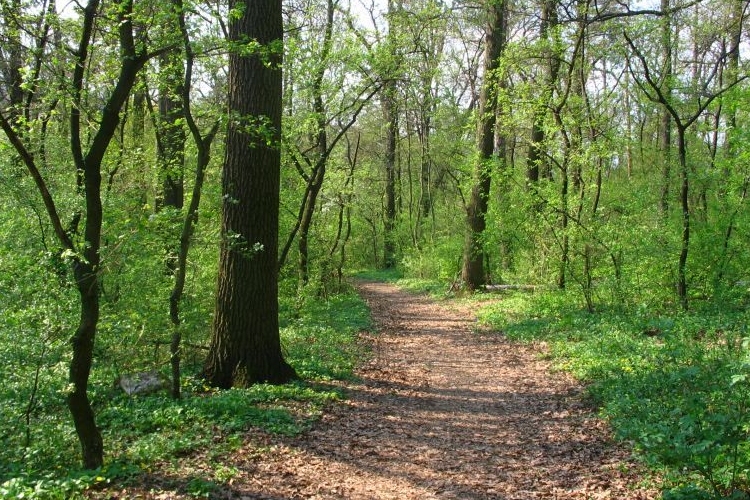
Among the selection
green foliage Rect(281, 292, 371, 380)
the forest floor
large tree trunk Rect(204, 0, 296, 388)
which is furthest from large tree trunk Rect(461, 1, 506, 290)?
large tree trunk Rect(204, 0, 296, 388)

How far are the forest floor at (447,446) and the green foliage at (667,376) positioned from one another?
0.34 meters

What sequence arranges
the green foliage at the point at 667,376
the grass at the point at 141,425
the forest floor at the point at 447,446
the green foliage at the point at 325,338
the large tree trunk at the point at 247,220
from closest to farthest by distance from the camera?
the green foliage at the point at 667,376, the grass at the point at 141,425, the forest floor at the point at 447,446, the large tree trunk at the point at 247,220, the green foliage at the point at 325,338

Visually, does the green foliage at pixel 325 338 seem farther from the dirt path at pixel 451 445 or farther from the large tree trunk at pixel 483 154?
the large tree trunk at pixel 483 154

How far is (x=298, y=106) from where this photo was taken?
14562 mm

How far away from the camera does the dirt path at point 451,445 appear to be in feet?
15.1

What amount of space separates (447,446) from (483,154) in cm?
1214

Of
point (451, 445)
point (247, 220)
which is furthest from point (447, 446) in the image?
point (247, 220)

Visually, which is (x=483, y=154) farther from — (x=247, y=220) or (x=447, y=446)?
(x=447, y=446)

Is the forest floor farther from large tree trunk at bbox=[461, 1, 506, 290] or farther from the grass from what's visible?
large tree trunk at bbox=[461, 1, 506, 290]

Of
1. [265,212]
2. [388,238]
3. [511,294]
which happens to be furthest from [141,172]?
[388,238]

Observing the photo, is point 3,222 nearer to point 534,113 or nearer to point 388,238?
point 534,113

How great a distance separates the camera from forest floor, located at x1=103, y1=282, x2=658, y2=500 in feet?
15.1

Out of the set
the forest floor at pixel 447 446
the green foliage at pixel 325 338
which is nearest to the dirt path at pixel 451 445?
the forest floor at pixel 447 446

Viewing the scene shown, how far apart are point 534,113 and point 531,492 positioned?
405 inches
